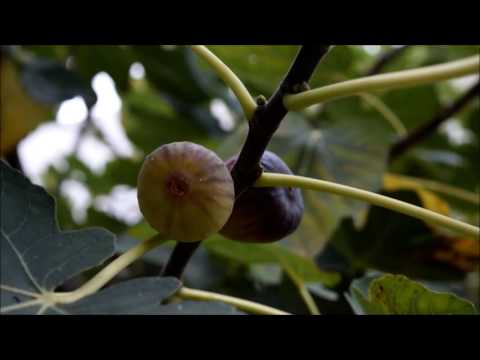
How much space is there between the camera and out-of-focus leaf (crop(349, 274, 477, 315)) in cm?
71

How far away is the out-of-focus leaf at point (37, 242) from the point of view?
2.18 ft

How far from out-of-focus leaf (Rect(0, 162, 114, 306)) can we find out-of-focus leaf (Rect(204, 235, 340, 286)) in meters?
0.39

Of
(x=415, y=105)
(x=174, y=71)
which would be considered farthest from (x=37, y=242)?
(x=415, y=105)

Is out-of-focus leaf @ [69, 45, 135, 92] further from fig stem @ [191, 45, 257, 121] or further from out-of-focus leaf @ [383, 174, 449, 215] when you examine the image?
fig stem @ [191, 45, 257, 121]

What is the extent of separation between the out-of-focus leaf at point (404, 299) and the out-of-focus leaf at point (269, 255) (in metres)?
0.35

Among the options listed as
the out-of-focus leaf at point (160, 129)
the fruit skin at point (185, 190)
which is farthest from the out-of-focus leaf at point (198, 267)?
the fruit skin at point (185, 190)

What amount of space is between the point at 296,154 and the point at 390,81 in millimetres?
818

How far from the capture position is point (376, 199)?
2.12 ft

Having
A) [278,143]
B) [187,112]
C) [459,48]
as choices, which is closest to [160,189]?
[278,143]

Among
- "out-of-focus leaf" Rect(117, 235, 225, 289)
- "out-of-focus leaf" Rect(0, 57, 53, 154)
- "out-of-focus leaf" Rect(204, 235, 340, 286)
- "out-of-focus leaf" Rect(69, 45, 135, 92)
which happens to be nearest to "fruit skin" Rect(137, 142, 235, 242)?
"out-of-focus leaf" Rect(204, 235, 340, 286)

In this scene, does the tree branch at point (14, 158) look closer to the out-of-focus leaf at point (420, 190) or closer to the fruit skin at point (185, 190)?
the out-of-focus leaf at point (420, 190)

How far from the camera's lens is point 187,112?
1.83m
